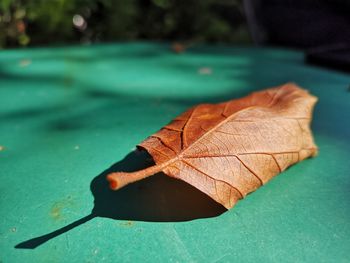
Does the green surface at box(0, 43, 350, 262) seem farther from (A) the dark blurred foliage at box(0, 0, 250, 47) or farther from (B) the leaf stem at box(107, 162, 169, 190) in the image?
(A) the dark blurred foliage at box(0, 0, 250, 47)

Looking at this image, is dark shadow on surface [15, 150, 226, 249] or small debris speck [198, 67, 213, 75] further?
small debris speck [198, 67, 213, 75]

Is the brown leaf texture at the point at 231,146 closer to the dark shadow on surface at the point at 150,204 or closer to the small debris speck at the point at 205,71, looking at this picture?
the dark shadow on surface at the point at 150,204

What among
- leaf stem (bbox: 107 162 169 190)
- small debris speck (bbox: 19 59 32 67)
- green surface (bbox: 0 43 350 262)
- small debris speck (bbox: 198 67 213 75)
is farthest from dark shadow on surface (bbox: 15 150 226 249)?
small debris speck (bbox: 19 59 32 67)

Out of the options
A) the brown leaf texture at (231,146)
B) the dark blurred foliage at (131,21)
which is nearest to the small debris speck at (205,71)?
the brown leaf texture at (231,146)

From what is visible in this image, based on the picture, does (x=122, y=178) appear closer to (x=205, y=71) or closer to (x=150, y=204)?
(x=150, y=204)

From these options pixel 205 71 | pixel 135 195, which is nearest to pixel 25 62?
pixel 205 71
